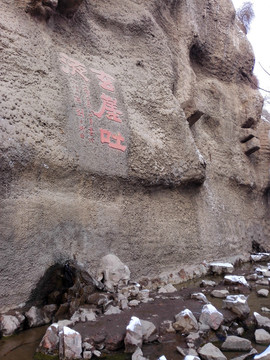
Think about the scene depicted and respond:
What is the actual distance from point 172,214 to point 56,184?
5.48 ft

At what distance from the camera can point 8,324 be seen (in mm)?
2324

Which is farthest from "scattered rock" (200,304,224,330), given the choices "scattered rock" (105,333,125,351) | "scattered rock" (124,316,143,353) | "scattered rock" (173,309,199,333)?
"scattered rock" (105,333,125,351)

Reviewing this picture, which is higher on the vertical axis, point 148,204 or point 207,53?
point 207,53

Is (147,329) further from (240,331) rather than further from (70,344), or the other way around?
(240,331)

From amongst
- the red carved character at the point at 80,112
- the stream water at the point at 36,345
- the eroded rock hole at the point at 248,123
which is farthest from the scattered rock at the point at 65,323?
the eroded rock hole at the point at 248,123

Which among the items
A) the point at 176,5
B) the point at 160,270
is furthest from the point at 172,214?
the point at 176,5

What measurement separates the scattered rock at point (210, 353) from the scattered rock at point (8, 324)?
4.17 feet

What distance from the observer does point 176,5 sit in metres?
5.76

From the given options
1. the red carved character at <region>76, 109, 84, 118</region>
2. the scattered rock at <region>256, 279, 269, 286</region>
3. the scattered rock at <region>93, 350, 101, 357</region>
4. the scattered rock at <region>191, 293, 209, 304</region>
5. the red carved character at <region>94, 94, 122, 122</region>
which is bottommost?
the scattered rock at <region>256, 279, 269, 286</region>

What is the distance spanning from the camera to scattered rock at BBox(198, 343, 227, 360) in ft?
6.02

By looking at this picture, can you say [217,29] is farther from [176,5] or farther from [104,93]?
[104,93]

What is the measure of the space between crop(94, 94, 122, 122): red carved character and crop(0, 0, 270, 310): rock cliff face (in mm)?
15

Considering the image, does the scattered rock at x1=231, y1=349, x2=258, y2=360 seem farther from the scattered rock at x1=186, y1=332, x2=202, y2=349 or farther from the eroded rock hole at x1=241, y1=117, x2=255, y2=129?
the eroded rock hole at x1=241, y1=117, x2=255, y2=129

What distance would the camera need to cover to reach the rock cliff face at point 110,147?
293 centimetres
